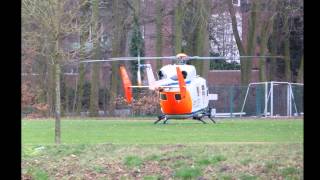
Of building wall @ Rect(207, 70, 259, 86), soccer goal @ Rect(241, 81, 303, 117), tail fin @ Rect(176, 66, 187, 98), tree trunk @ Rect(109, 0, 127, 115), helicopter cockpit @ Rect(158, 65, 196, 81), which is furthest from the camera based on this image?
building wall @ Rect(207, 70, 259, 86)

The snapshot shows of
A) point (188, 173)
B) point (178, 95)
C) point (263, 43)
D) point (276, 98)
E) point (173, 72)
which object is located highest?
point (263, 43)

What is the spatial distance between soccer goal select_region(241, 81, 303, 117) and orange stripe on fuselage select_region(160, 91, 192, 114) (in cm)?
1282

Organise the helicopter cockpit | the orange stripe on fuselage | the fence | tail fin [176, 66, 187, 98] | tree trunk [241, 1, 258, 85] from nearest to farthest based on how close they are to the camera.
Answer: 1. tail fin [176, 66, 187, 98]
2. the helicopter cockpit
3. the orange stripe on fuselage
4. the fence
5. tree trunk [241, 1, 258, 85]

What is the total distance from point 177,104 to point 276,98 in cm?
1472

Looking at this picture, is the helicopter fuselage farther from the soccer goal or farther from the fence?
the soccer goal

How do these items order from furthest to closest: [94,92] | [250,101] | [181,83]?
[94,92]
[250,101]
[181,83]

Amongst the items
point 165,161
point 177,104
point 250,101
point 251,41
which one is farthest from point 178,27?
point 165,161

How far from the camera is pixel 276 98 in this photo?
153 feet

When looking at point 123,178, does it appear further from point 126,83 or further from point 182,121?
point 182,121

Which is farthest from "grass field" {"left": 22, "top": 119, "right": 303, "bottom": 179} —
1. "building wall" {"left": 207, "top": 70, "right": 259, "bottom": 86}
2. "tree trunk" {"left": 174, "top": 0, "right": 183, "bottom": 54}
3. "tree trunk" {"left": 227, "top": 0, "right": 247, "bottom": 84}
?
"building wall" {"left": 207, "top": 70, "right": 259, "bottom": 86}

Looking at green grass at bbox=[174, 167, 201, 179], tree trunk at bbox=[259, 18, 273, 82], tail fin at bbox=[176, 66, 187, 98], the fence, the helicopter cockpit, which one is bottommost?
green grass at bbox=[174, 167, 201, 179]

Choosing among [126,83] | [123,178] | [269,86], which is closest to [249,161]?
[123,178]

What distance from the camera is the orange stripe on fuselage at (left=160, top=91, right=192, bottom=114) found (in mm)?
33562

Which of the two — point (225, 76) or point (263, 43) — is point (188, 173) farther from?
point (225, 76)
